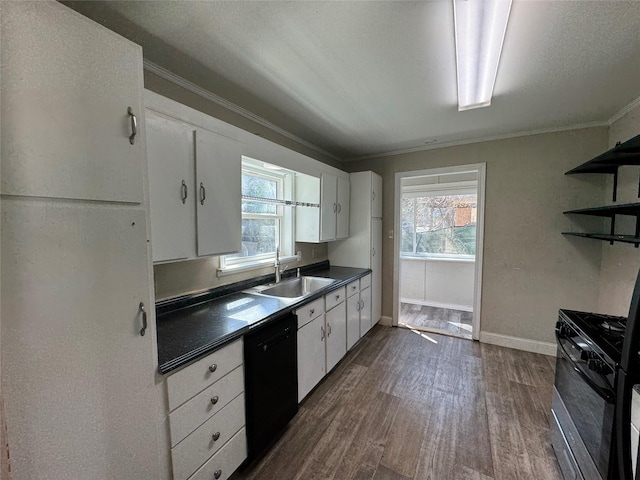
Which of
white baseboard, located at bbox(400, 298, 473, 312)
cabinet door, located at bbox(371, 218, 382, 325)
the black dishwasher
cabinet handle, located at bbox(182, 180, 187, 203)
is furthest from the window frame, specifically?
cabinet handle, located at bbox(182, 180, 187, 203)

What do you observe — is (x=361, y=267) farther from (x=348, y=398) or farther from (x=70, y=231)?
(x=70, y=231)

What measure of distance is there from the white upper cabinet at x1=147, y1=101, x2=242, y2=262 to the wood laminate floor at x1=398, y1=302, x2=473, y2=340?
10.3ft

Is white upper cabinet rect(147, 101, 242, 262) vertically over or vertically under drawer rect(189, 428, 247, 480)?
over

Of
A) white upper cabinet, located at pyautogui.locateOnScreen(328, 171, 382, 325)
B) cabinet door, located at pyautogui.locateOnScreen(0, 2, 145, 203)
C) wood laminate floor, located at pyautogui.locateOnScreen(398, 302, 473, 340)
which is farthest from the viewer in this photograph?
wood laminate floor, located at pyautogui.locateOnScreen(398, 302, 473, 340)

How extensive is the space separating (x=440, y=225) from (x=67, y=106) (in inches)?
201

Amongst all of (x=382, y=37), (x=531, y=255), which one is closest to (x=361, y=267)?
(x=531, y=255)

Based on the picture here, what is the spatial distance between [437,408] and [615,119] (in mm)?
3154

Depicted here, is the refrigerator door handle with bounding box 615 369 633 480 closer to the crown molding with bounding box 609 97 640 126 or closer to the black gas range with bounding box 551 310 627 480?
the black gas range with bounding box 551 310 627 480

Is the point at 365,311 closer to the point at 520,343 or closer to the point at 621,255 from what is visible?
the point at 520,343

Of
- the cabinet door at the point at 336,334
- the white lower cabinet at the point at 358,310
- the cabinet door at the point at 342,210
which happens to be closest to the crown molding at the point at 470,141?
the cabinet door at the point at 342,210

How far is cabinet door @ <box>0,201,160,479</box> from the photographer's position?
0.80 m

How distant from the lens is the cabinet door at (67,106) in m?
0.78

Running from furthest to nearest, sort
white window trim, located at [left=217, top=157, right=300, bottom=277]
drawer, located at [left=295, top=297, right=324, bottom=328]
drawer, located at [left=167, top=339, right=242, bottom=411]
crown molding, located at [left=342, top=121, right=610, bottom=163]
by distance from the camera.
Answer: crown molding, located at [left=342, top=121, right=610, bottom=163]
white window trim, located at [left=217, top=157, right=300, bottom=277]
drawer, located at [left=295, top=297, right=324, bottom=328]
drawer, located at [left=167, top=339, right=242, bottom=411]

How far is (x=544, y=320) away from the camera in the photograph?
2.99 meters
